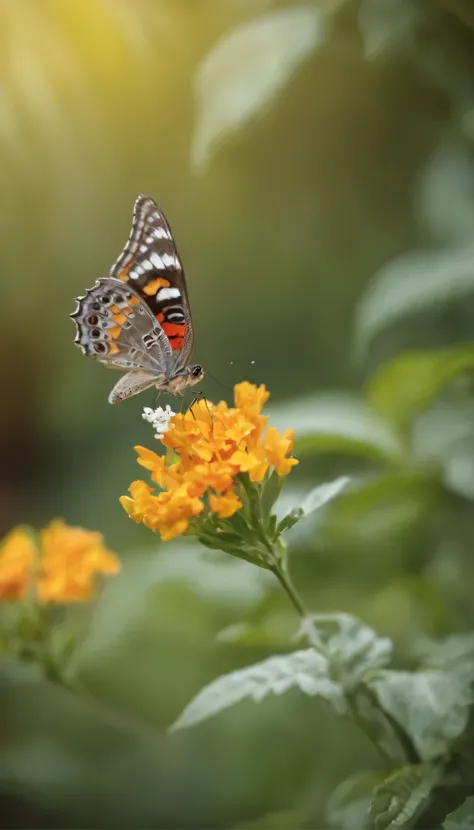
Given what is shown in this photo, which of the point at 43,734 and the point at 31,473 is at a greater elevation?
the point at 31,473

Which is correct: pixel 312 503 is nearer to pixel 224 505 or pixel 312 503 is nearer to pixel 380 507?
pixel 224 505

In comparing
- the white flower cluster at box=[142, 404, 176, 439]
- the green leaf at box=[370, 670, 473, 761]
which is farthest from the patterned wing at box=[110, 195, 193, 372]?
the green leaf at box=[370, 670, 473, 761]

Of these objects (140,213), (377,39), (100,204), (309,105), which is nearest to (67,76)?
(100,204)

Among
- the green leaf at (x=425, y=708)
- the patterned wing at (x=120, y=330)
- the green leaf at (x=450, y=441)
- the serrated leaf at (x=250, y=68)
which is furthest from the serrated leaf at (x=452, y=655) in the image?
the serrated leaf at (x=250, y=68)

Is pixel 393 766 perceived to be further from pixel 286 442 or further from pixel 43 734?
pixel 43 734

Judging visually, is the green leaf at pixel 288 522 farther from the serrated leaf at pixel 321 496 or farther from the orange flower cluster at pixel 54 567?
the orange flower cluster at pixel 54 567

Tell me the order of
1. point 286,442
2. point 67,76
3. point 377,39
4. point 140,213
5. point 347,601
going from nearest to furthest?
point 286,442
point 140,213
point 377,39
point 347,601
point 67,76
